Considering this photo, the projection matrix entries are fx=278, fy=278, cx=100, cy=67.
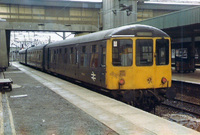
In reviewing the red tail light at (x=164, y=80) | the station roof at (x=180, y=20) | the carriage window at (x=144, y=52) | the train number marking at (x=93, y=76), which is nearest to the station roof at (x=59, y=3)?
the station roof at (x=180, y=20)

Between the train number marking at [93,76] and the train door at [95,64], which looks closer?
the train door at [95,64]

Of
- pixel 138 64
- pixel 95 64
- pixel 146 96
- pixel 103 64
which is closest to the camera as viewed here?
pixel 138 64

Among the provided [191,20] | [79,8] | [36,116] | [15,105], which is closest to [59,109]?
[36,116]

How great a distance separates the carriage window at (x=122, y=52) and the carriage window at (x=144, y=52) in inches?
10.3

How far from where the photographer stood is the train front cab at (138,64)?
945 centimetres

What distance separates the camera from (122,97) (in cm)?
959

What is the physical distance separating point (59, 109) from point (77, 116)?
3.54 feet

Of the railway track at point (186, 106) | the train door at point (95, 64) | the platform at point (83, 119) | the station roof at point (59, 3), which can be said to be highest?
the station roof at point (59, 3)

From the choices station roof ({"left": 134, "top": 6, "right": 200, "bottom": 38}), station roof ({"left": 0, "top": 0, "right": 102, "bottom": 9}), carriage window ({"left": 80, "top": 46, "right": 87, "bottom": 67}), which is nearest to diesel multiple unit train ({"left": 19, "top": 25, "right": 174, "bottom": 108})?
carriage window ({"left": 80, "top": 46, "right": 87, "bottom": 67})

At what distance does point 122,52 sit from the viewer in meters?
A: 9.50

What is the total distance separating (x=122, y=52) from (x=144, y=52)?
0.82m

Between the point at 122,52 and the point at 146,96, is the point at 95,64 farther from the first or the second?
the point at 146,96

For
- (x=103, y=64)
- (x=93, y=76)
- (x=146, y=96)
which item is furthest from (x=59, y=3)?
(x=146, y=96)

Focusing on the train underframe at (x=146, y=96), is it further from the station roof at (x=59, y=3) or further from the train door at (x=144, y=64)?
the station roof at (x=59, y=3)
